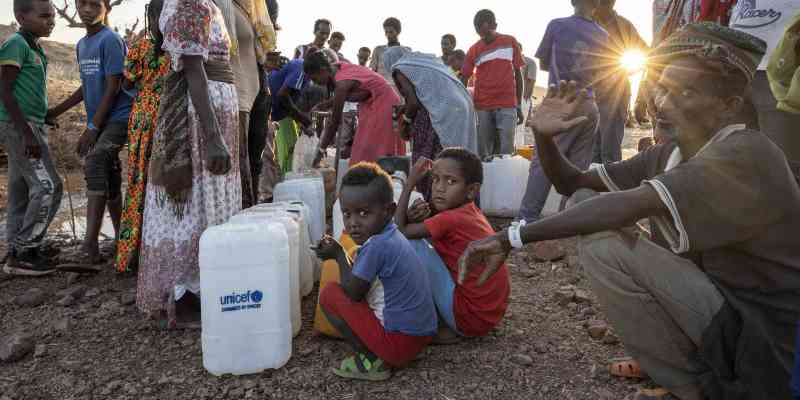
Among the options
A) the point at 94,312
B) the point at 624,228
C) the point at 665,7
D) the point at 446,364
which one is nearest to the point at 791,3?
the point at 665,7

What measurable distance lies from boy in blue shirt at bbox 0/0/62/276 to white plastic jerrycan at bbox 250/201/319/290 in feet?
5.58

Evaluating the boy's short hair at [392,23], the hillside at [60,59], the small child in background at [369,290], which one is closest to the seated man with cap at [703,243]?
the small child in background at [369,290]

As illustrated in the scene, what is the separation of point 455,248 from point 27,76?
308 centimetres

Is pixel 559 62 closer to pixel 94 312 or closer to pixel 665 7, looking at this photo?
pixel 665 7

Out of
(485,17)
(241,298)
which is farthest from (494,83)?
(241,298)

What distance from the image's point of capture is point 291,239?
2820mm

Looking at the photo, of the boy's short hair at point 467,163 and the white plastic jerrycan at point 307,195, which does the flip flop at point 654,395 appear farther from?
the white plastic jerrycan at point 307,195

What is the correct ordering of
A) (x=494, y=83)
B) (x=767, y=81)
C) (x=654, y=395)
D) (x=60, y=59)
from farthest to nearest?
(x=60, y=59), (x=494, y=83), (x=767, y=81), (x=654, y=395)

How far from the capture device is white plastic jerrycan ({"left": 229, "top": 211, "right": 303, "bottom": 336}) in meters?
2.70

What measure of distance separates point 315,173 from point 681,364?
3.15 metres

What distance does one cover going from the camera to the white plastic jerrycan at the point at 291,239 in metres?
2.70

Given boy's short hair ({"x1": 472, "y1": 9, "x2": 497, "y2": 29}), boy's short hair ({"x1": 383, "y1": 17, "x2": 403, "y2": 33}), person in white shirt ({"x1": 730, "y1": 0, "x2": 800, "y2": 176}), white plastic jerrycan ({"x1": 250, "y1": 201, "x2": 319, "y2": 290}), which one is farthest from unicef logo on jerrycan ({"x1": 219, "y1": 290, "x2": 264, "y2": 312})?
boy's short hair ({"x1": 383, "y1": 17, "x2": 403, "y2": 33})

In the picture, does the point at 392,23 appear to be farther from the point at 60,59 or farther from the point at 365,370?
the point at 60,59

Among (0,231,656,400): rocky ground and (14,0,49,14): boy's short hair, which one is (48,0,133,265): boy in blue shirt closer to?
(14,0,49,14): boy's short hair
